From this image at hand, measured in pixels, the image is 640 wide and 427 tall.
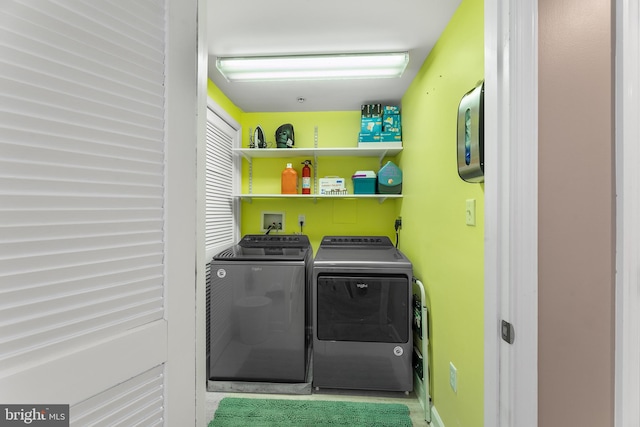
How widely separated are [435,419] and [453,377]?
45 centimetres

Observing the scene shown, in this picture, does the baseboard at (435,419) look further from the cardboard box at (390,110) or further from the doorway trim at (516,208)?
the cardboard box at (390,110)

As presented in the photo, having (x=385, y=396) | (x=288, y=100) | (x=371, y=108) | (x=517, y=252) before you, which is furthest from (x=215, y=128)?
(x=385, y=396)

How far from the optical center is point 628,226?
707mm

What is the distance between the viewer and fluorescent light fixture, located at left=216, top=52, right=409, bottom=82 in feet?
5.80

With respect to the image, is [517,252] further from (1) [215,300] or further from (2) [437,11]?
(1) [215,300]

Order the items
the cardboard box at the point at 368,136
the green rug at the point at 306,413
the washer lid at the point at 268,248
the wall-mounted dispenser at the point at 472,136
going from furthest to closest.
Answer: the cardboard box at the point at 368,136 < the washer lid at the point at 268,248 < the green rug at the point at 306,413 < the wall-mounted dispenser at the point at 472,136

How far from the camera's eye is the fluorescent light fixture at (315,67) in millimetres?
1769

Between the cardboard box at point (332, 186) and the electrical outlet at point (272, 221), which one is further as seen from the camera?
A: the electrical outlet at point (272, 221)

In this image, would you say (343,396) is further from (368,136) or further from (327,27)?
(327,27)

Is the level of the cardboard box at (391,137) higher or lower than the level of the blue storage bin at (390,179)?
higher

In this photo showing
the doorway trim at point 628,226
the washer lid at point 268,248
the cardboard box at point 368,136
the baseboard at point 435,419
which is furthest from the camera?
the cardboard box at point 368,136

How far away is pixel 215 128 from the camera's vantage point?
227cm

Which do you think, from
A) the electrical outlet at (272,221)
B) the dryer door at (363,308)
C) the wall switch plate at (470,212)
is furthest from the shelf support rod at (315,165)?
the wall switch plate at (470,212)

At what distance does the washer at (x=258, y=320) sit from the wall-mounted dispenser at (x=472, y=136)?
52.2 inches
